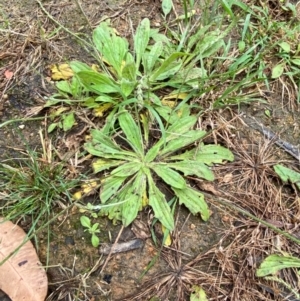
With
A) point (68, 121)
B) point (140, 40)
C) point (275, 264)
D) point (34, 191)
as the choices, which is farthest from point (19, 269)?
point (140, 40)

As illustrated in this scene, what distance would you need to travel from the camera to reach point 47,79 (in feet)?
6.91

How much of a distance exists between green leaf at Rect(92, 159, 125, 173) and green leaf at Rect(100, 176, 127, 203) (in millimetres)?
53

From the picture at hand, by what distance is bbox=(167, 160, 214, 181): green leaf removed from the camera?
6.23 ft

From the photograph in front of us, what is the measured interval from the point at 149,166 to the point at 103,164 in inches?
7.8

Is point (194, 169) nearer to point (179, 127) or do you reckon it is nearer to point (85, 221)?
point (179, 127)

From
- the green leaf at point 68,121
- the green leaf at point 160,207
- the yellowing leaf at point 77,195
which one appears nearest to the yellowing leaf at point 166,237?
the green leaf at point 160,207

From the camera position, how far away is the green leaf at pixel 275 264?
1811 mm

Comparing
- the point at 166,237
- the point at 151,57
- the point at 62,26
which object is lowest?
the point at 166,237

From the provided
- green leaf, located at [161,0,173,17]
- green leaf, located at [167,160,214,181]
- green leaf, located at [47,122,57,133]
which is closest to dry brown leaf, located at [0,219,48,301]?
green leaf, located at [47,122,57,133]

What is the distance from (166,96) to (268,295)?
0.95 metres

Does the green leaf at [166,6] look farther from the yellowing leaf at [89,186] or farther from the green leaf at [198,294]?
the green leaf at [198,294]

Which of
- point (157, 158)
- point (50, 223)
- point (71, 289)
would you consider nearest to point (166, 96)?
point (157, 158)

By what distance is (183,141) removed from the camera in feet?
6.40

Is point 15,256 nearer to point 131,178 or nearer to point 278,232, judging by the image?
point 131,178
